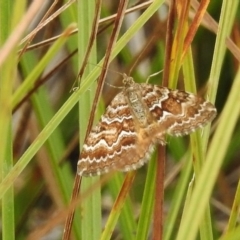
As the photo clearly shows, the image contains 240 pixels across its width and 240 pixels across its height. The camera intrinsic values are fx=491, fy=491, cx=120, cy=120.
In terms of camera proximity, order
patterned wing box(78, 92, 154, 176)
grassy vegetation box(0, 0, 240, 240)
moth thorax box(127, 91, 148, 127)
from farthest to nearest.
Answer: moth thorax box(127, 91, 148, 127) → patterned wing box(78, 92, 154, 176) → grassy vegetation box(0, 0, 240, 240)

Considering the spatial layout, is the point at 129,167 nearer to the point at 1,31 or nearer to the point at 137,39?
the point at 1,31

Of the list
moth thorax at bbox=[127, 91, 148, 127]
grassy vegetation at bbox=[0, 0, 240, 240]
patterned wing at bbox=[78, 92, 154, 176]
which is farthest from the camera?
moth thorax at bbox=[127, 91, 148, 127]

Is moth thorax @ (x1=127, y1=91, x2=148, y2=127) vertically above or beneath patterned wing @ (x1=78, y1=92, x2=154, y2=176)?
above

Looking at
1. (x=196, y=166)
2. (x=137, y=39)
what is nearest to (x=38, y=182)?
(x=137, y=39)

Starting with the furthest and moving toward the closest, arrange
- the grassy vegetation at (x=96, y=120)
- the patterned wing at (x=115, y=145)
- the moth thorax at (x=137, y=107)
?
the moth thorax at (x=137, y=107), the patterned wing at (x=115, y=145), the grassy vegetation at (x=96, y=120)
